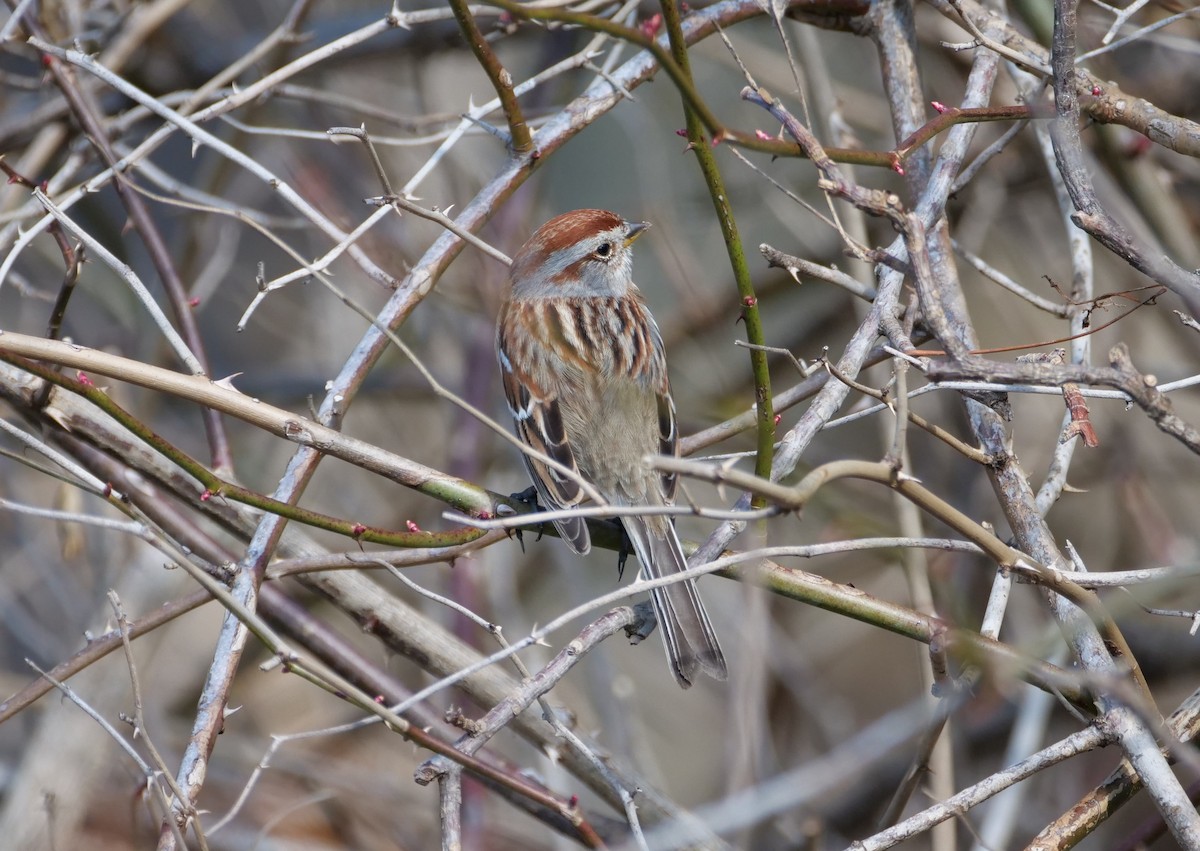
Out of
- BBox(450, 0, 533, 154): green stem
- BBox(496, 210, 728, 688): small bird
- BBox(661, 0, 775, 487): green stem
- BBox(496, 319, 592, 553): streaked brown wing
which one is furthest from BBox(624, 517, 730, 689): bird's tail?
BBox(450, 0, 533, 154): green stem

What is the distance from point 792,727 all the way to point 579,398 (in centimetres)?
257

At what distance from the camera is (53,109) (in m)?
4.02

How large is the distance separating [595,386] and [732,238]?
4.94ft

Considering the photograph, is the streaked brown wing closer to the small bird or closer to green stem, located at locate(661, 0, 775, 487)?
the small bird

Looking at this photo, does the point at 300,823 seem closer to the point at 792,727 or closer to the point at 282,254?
the point at 792,727

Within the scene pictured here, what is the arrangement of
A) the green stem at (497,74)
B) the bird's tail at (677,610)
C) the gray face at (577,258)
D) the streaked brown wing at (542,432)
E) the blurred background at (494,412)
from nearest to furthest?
1. the green stem at (497,74)
2. the bird's tail at (677,610)
3. the streaked brown wing at (542,432)
4. the gray face at (577,258)
5. the blurred background at (494,412)

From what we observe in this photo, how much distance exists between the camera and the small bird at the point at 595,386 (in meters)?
2.82

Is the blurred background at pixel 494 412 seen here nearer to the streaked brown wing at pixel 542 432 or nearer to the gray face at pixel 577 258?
the gray face at pixel 577 258

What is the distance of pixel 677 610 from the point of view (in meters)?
2.74

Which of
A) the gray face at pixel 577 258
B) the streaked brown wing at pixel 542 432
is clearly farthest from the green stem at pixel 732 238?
the gray face at pixel 577 258

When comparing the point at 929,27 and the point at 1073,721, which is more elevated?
the point at 929,27

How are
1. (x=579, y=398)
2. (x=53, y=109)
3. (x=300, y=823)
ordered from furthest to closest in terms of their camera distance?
(x=300, y=823) < (x=53, y=109) < (x=579, y=398)

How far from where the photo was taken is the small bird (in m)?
2.82

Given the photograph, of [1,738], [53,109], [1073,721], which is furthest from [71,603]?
[1073,721]
